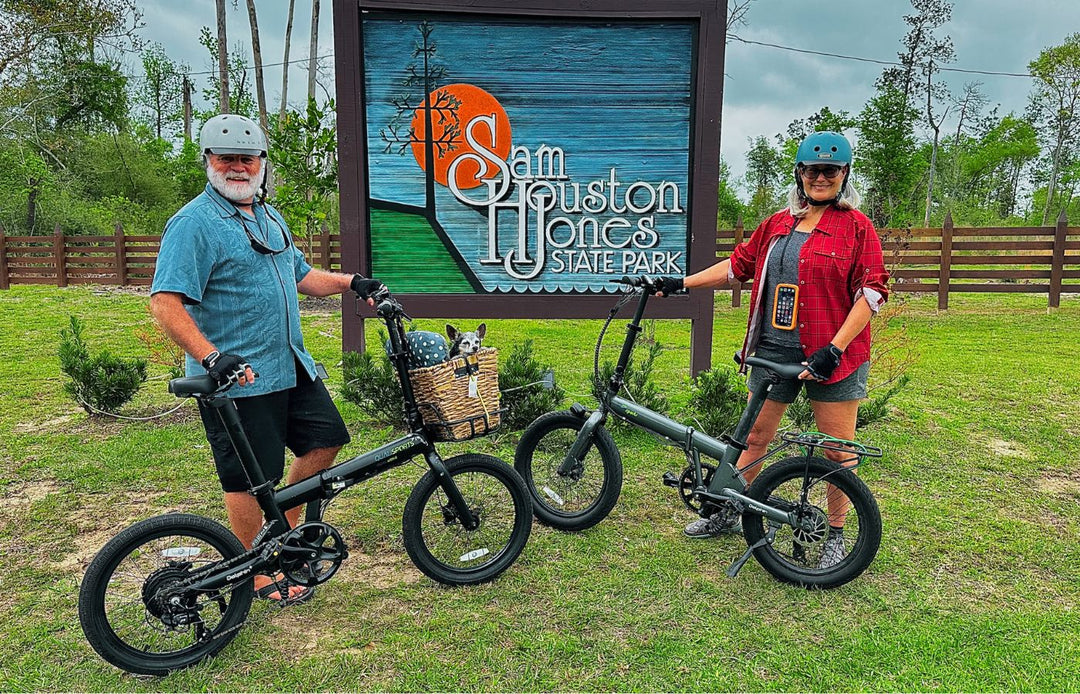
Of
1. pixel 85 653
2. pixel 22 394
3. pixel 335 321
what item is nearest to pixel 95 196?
pixel 335 321

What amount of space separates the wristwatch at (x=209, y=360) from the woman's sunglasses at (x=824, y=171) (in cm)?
246

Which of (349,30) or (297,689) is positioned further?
(349,30)

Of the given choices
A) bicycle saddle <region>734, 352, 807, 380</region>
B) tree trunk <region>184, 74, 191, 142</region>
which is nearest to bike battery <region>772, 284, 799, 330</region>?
bicycle saddle <region>734, 352, 807, 380</region>

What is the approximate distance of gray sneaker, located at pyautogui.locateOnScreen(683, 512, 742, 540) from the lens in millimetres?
3361

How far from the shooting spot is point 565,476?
12.0ft

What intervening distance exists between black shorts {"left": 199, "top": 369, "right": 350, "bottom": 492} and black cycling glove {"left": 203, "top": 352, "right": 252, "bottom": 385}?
Result: 20 centimetres

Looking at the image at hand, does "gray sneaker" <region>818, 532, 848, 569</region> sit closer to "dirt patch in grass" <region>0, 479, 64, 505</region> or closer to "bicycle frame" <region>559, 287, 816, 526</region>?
"bicycle frame" <region>559, 287, 816, 526</region>

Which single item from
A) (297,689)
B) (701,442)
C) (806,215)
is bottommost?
(297,689)

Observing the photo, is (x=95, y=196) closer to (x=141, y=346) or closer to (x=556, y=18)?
(x=141, y=346)

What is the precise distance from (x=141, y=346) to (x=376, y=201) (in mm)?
5478

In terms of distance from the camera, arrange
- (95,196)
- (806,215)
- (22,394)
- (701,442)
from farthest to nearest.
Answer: (95,196), (22,394), (701,442), (806,215)

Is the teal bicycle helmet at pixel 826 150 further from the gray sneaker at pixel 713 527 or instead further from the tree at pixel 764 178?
the tree at pixel 764 178

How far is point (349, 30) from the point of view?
5414 mm

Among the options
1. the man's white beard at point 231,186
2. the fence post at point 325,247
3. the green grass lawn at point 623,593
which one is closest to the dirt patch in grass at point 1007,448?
the green grass lawn at point 623,593
